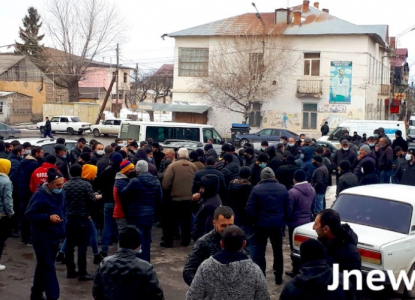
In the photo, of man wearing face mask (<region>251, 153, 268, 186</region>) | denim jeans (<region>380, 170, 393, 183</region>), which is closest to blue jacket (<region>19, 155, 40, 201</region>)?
man wearing face mask (<region>251, 153, 268, 186</region>)

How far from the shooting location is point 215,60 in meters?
43.2

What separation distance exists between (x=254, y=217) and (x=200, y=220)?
0.88 m

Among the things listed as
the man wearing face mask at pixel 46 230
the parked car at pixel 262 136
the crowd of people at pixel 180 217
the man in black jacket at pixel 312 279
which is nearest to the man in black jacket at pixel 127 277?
the crowd of people at pixel 180 217

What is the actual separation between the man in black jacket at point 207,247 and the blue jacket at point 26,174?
6.08 m

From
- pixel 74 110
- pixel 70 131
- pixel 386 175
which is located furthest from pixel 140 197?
pixel 74 110

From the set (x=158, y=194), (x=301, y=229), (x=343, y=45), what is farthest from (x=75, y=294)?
(x=343, y=45)

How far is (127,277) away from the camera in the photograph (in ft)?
16.3

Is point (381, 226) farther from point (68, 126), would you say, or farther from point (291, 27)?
point (68, 126)

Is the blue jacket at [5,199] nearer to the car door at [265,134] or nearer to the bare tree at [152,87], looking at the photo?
the car door at [265,134]

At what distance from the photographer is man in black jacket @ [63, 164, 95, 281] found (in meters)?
8.88

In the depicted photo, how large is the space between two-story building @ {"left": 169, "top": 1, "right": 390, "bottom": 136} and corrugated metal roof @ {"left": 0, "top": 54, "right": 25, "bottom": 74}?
26.0m

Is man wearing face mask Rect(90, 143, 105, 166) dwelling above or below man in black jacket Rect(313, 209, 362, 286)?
above

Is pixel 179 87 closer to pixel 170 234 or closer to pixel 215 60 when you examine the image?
pixel 215 60

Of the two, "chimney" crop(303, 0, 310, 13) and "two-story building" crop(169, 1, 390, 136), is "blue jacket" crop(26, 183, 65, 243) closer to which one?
"two-story building" crop(169, 1, 390, 136)
